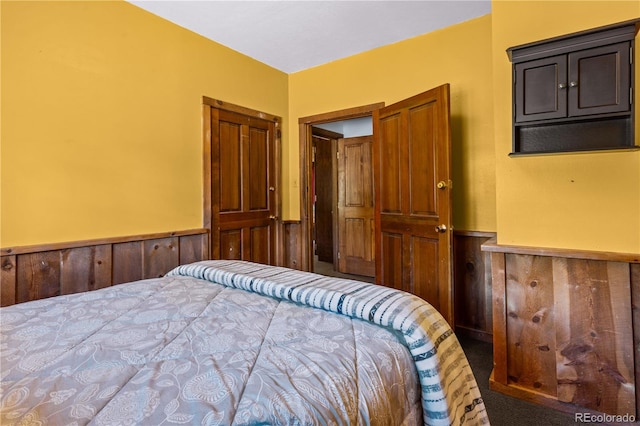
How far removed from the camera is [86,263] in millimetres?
2107

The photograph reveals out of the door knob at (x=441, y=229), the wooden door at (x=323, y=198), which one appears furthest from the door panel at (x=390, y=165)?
the wooden door at (x=323, y=198)

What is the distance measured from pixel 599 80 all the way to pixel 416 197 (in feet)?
4.19

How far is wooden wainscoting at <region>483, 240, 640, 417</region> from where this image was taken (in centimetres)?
154

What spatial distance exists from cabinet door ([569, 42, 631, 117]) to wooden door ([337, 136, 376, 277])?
2943 millimetres

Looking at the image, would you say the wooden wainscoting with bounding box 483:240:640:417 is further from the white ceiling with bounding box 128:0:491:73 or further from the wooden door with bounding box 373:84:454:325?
the white ceiling with bounding box 128:0:491:73

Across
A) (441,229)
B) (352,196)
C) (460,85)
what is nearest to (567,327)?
(441,229)

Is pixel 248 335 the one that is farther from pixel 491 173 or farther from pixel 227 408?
pixel 491 173

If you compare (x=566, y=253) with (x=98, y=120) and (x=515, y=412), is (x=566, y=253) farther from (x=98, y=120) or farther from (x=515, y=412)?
(x=98, y=120)

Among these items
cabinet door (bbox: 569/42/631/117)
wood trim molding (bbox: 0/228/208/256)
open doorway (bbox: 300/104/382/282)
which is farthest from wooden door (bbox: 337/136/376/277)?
cabinet door (bbox: 569/42/631/117)

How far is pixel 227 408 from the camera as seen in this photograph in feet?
2.00

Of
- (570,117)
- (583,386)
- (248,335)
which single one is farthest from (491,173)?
(248,335)

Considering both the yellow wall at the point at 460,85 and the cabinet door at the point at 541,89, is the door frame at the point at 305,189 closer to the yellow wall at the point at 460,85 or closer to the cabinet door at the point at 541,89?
the yellow wall at the point at 460,85

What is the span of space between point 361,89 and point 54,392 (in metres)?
3.18

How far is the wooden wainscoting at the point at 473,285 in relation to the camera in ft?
8.22
